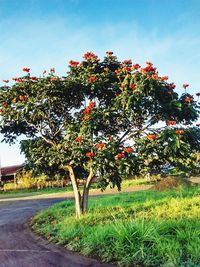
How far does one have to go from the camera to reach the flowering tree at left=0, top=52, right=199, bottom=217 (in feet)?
26.8

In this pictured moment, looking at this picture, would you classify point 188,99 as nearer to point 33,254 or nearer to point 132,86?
point 132,86

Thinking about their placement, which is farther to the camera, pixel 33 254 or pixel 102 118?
pixel 102 118

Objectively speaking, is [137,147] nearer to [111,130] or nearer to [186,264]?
[111,130]

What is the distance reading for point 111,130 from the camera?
31.4 feet

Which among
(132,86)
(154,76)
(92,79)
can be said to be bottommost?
(132,86)

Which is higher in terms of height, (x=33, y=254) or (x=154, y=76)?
(x=154, y=76)

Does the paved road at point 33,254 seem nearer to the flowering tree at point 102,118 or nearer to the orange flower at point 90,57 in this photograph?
→ the flowering tree at point 102,118

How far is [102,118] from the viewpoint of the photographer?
8.41 meters

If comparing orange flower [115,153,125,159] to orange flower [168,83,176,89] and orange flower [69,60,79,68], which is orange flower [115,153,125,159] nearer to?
orange flower [168,83,176,89]

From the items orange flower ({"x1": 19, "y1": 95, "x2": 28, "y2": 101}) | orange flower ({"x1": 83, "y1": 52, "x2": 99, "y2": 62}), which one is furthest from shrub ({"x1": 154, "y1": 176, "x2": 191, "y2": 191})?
orange flower ({"x1": 19, "y1": 95, "x2": 28, "y2": 101})

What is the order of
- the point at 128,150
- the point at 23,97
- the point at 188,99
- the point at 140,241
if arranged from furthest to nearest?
1. the point at 23,97
2. the point at 188,99
3. the point at 128,150
4. the point at 140,241

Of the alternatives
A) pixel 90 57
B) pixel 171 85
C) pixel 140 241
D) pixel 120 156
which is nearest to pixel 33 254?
pixel 140 241

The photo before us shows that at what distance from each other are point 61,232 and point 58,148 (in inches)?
91.4

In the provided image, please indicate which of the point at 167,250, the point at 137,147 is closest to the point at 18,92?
the point at 137,147
